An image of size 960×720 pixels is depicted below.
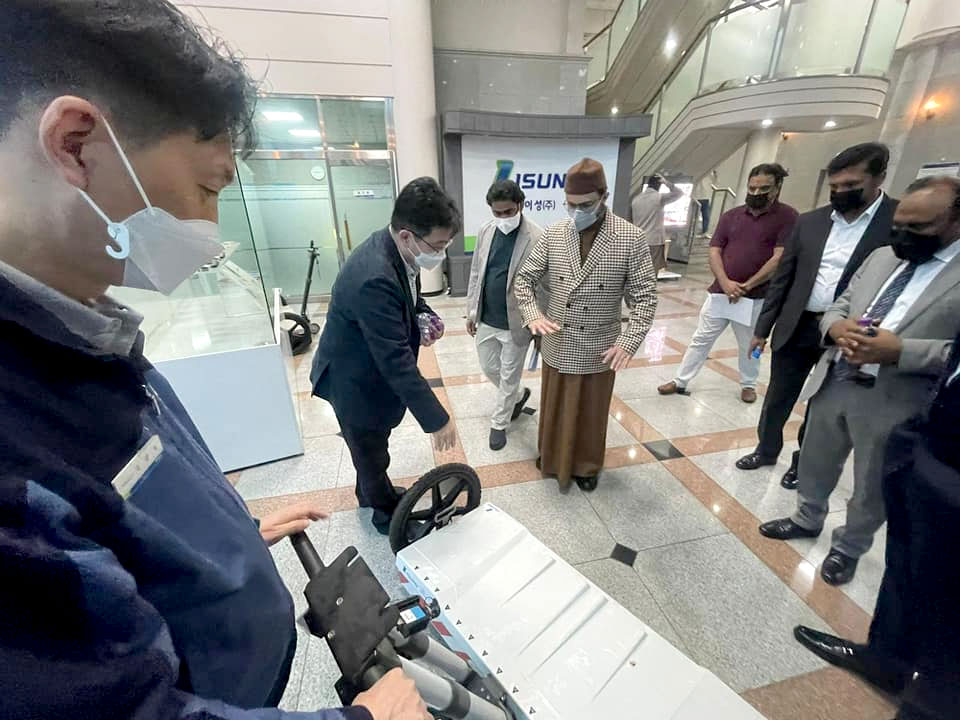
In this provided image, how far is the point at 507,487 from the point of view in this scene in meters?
2.26

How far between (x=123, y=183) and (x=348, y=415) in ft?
4.03

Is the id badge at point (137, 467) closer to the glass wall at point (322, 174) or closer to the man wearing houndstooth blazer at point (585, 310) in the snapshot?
the man wearing houndstooth blazer at point (585, 310)

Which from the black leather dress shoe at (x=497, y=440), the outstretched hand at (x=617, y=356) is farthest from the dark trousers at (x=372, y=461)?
the outstretched hand at (x=617, y=356)

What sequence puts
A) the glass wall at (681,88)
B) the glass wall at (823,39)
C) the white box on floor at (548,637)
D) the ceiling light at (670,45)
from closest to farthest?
the white box on floor at (548,637) → the glass wall at (823,39) → the glass wall at (681,88) → the ceiling light at (670,45)

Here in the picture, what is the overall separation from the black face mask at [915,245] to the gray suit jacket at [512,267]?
4.98ft

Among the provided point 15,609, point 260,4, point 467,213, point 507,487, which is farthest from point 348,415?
point 260,4

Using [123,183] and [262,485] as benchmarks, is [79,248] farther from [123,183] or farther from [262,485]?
[262,485]

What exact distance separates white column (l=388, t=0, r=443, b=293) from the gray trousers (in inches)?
216

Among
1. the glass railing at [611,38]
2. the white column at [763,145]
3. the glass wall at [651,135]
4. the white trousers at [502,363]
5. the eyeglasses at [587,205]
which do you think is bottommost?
the white trousers at [502,363]

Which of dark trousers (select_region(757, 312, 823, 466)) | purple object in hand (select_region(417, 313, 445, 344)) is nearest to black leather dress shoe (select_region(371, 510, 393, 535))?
purple object in hand (select_region(417, 313, 445, 344))

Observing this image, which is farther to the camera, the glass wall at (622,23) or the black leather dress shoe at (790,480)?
the glass wall at (622,23)

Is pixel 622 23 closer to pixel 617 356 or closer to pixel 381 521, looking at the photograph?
pixel 617 356

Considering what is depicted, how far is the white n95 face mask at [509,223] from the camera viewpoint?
95.0 inches

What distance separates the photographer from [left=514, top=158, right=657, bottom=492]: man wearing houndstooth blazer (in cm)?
178
